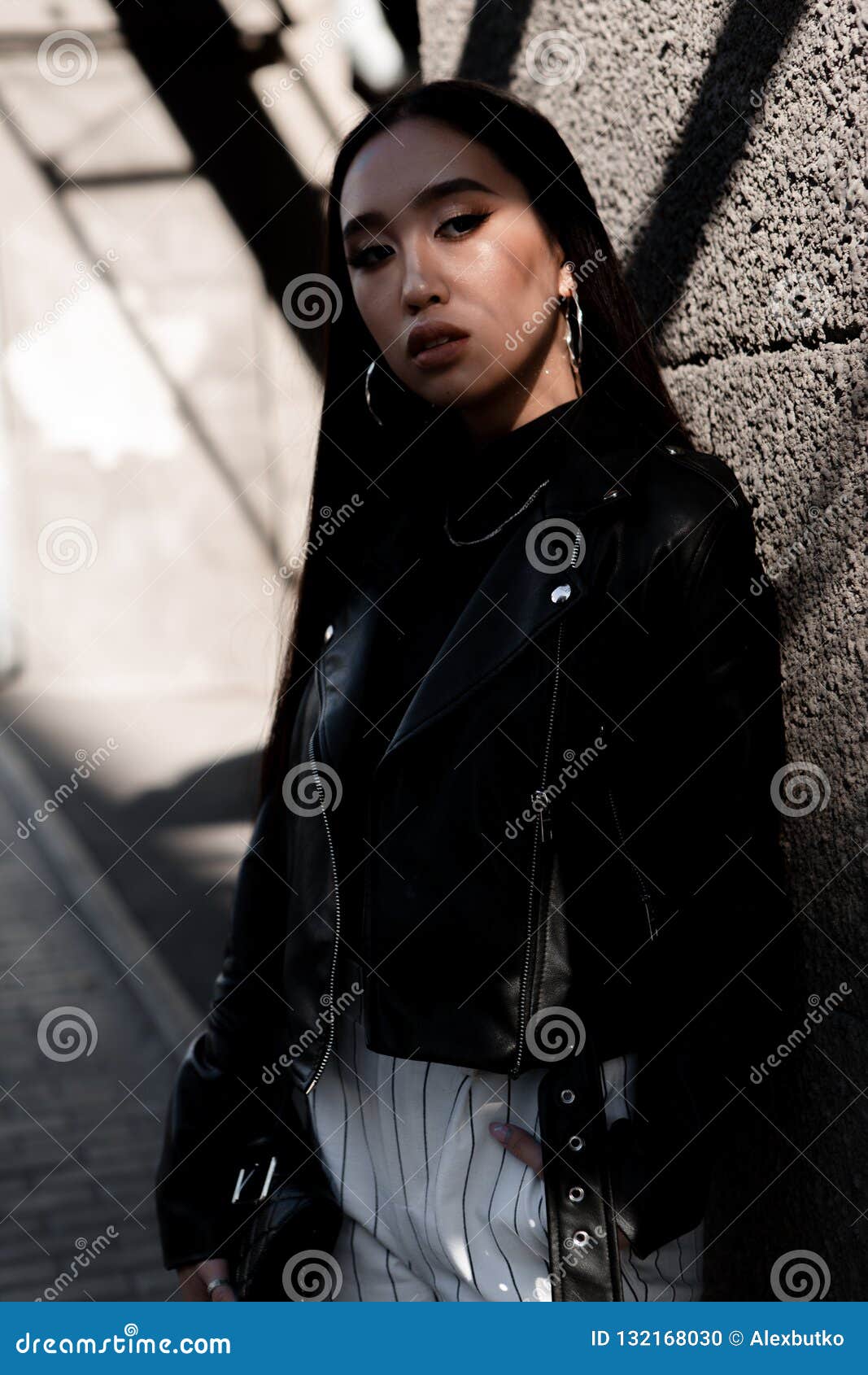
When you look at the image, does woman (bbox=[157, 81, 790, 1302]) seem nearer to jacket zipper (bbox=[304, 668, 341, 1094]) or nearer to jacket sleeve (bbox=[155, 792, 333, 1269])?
jacket zipper (bbox=[304, 668, 341, 1094])

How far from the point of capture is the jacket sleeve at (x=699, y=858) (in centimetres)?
169

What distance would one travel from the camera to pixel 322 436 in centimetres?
224

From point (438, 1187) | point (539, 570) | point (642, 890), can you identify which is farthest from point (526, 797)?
point (438, 1187)

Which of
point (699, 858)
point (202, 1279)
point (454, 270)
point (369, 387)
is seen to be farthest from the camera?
point (369, 387)

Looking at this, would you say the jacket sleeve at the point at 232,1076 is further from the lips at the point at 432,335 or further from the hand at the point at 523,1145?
the lips at the point at 432,335

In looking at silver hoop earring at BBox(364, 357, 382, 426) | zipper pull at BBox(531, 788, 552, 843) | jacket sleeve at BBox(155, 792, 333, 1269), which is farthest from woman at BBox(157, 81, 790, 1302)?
silver hoop earring at BBox(364, 357, 382, 426)

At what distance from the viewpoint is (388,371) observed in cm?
222

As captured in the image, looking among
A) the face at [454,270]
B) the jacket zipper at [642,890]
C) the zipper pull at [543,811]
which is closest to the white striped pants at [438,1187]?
the jacket zipper at [642,890]

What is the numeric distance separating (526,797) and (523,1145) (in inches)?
16.9

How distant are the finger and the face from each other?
37.4 inches

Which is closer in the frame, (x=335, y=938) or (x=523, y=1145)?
(x=523, y=1145)

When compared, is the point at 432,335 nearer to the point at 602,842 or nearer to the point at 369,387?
the point at 369,387

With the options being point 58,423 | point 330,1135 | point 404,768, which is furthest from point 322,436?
point 58,423
